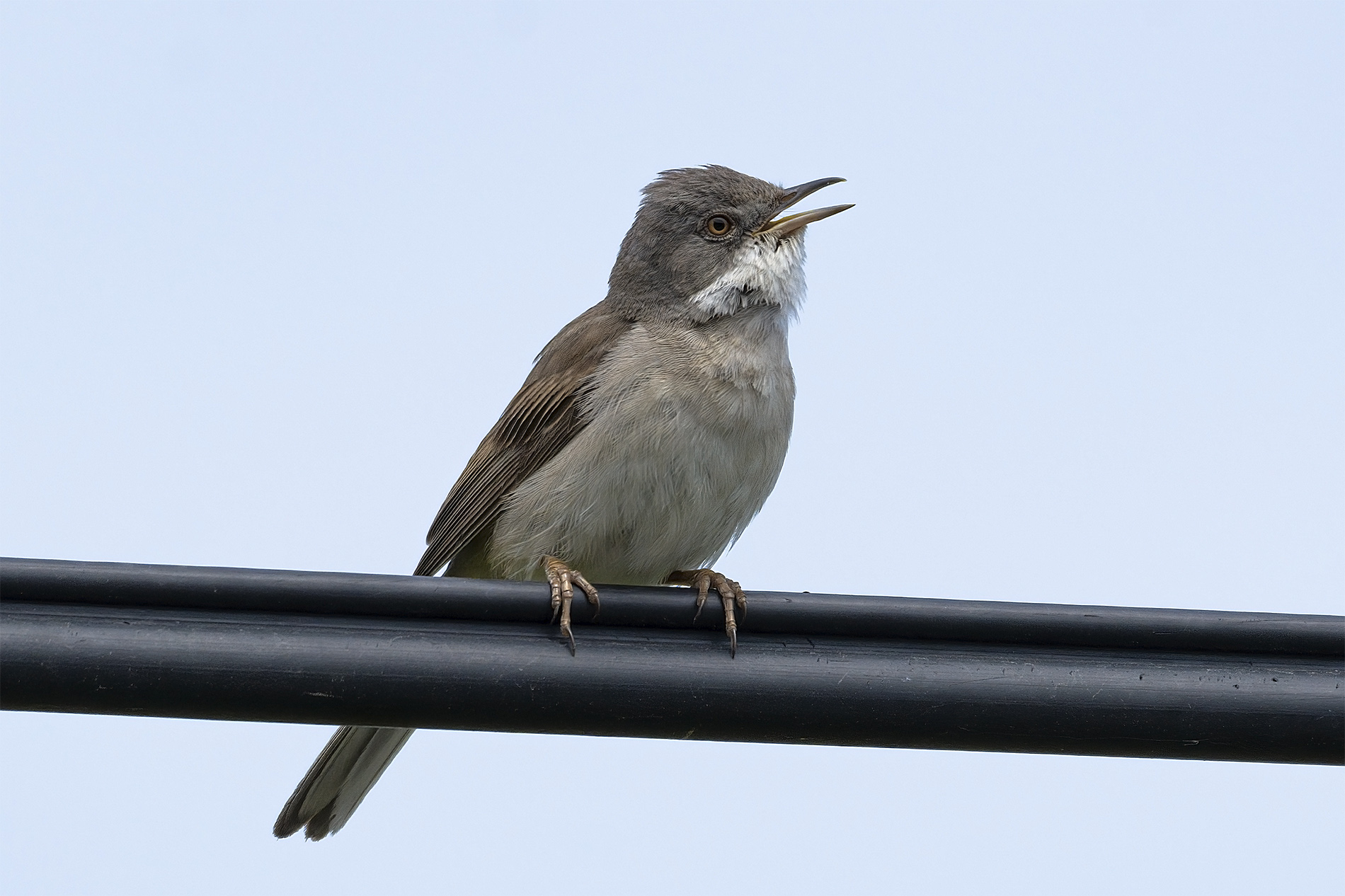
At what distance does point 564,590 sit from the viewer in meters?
3.48

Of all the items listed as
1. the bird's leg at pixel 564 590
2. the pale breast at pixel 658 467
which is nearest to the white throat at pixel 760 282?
the pale breast at pixel 658 467

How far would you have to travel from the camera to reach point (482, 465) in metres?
5.19

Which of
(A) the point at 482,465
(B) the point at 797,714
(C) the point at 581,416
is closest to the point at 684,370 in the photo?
(C) the point at 581,416

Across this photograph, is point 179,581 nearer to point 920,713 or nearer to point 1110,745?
point 920,713

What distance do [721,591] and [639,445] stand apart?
3.30ft

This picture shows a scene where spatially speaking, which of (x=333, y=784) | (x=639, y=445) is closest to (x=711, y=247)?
(x=639, y=445)

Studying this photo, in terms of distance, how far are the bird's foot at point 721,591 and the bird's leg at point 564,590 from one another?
0.92ft

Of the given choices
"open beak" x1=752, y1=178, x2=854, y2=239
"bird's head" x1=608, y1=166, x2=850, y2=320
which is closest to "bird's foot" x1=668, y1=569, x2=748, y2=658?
"bird's head" x1=608, y1=166, x2=850, y2=320

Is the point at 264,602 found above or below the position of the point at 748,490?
below

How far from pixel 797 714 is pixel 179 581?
4.20 ft

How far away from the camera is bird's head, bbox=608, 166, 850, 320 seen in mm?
5211

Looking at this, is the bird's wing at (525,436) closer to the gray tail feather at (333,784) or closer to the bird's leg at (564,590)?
the bird's leg at (564,590)

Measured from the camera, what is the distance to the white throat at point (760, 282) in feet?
16.9

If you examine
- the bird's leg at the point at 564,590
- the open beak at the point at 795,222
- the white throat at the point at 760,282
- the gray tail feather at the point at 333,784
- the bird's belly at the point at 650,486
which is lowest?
the gray tail feather at the point at 333,784
